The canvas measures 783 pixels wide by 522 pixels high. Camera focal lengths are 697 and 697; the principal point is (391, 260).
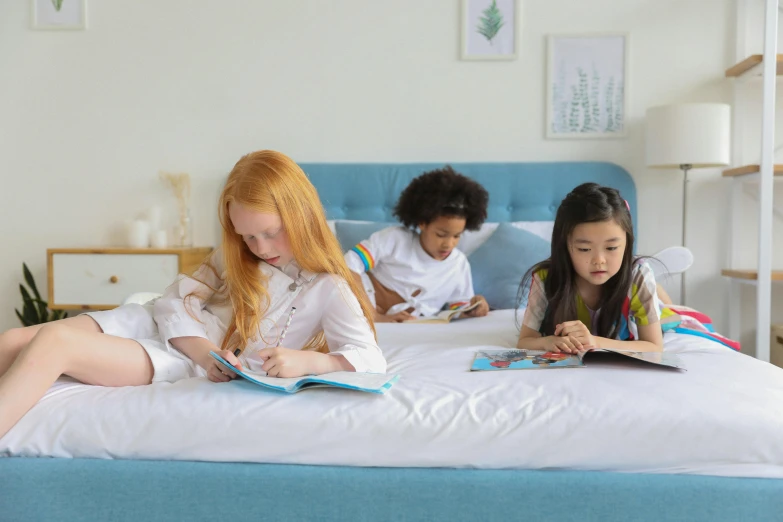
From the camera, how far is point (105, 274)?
300 centimetres

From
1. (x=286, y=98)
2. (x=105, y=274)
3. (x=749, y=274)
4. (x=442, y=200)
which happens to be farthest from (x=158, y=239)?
(x=749, y=274)

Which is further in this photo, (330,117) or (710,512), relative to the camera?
(330,117)

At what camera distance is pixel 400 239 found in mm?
2604

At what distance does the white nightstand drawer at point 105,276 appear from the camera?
2984 millimetres

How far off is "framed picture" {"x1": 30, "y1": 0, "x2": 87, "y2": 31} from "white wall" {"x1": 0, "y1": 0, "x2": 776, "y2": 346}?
0.04m

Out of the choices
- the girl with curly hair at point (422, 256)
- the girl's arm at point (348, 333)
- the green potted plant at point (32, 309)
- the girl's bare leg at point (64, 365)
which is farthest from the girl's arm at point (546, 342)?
the green potted plant at point (32, 309)

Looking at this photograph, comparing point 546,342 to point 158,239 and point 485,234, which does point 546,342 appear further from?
point 158,239

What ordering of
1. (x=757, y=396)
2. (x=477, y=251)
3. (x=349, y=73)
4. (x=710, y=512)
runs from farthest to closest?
1. (x=349, y=73)
2. (x=477, y=251)
3. (x=757, y=396)
4. (x=710, y=512)

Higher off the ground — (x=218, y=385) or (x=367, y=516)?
(x=218, y=385)

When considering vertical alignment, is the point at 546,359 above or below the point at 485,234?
below

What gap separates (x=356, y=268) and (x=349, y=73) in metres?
1.15

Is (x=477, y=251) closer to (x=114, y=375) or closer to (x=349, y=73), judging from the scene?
(x=349, y=73)

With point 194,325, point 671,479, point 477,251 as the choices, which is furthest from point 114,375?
point 477,251

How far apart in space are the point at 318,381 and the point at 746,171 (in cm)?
231
